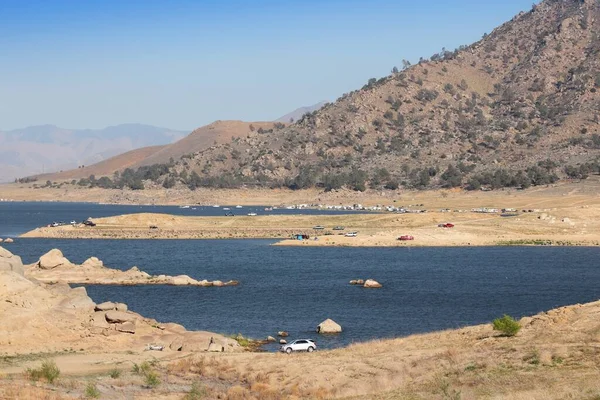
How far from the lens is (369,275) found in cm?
8925

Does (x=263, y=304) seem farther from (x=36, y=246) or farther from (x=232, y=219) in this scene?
(x=232, y=219)

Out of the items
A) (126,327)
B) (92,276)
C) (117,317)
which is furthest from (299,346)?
(92,276)

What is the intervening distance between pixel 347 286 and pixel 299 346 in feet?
102

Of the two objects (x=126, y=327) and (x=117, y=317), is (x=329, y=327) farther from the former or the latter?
(x=117, y=317)

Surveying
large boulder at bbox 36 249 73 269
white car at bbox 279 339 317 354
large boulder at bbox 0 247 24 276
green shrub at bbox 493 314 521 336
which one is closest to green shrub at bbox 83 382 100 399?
white car at bbox 279 339 317 354

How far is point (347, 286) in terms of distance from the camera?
80812 mm

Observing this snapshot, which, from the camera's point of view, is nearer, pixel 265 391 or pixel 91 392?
pixel 91 392

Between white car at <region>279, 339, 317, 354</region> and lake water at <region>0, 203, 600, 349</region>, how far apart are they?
3132mm

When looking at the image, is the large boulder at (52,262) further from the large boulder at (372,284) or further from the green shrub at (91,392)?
the green shrub at (91,392)

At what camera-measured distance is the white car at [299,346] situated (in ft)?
163

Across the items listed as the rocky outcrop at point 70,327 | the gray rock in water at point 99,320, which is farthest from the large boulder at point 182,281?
the gray rock in water at point 99,320

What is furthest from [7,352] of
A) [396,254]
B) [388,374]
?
[396,254]

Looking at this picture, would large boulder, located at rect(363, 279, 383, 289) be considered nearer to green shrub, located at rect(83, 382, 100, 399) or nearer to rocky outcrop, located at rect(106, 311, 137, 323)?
rocky outcrop, located at rect(106, 311, 137, 323)

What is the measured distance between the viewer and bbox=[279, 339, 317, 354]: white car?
4973cm
